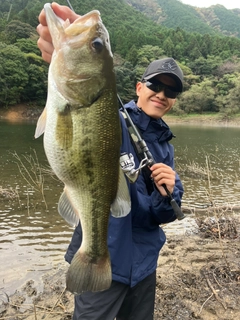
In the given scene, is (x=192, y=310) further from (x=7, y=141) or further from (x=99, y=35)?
(x=7, y=141)

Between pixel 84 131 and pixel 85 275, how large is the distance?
0.97 metres

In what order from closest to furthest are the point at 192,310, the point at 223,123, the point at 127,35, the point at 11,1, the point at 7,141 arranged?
the point at 192,310
the point at 7,141
the point at 223,123
the point at 127,35
the point at 11,1

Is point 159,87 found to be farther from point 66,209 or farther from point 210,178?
point 210,178

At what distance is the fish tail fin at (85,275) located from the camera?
2076mm

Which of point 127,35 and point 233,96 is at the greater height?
point 127,35

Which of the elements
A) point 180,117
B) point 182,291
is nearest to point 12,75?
point 180,117

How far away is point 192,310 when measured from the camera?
4184mm

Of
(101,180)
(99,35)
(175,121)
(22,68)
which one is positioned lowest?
(175,121)

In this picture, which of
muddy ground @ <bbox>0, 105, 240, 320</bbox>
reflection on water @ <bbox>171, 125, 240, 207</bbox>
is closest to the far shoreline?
reflection on water @ <bbox>171, 125, 240, 207</bbox>

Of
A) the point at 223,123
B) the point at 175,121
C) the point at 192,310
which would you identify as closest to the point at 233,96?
the point at 223,123

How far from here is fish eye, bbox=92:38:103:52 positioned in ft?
5.91

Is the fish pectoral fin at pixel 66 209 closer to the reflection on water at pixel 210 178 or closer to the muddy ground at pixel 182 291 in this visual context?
the muddy ground at pixel 182 291

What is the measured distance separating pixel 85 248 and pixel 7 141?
24.5m

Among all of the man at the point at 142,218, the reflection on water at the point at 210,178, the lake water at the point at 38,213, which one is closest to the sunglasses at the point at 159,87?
the man at the point at 142,218
